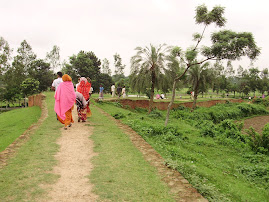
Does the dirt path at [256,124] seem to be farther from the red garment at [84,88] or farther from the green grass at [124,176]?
the green grass at [124,176]

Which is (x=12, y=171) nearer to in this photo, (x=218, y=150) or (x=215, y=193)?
(x=215, y=193)

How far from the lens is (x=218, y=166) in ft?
23.5

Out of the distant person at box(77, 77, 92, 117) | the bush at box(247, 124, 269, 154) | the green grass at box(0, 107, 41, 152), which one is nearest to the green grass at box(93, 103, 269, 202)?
the bush at box(247, 124, 269, 154)

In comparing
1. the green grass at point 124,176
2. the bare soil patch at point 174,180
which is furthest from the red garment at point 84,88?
the bare soil patch at point 174,180

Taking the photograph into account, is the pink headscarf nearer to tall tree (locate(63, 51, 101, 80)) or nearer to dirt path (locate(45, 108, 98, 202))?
dirt path (locate(45, 108, 98, 202))

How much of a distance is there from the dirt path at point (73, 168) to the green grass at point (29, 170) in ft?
0.56

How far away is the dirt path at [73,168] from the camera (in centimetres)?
347

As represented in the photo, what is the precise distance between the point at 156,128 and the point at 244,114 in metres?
24.9

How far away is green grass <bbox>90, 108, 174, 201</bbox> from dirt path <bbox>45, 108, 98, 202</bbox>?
6.4 inches

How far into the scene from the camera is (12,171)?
427 cm

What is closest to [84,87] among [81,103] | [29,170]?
[81,103]

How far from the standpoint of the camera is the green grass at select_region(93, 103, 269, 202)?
14.6ft

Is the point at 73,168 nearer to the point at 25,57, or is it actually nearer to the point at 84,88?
the point at 84,88

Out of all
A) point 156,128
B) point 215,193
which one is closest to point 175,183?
point 215,193
